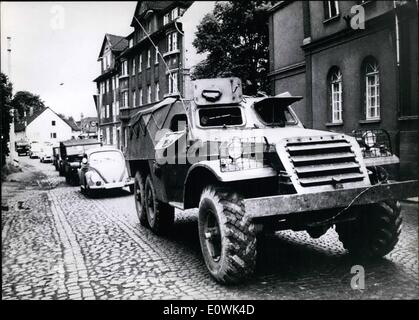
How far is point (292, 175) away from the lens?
4.04m

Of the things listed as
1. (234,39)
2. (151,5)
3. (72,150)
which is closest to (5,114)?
(151,5)

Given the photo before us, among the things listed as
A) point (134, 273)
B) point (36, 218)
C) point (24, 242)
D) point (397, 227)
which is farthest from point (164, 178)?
point (36, 218)

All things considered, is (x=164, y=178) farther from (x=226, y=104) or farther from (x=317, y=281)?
(x=317, y=281)

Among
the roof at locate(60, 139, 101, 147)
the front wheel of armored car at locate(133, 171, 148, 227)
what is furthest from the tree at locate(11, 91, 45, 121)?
the roof at locate(60, 139, 101, 147)

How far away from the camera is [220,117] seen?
221 inches

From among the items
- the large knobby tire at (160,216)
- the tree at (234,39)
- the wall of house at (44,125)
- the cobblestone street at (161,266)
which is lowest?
the cobblestone street at (161,266)

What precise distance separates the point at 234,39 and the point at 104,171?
980 centimetres

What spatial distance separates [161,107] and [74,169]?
11735mm

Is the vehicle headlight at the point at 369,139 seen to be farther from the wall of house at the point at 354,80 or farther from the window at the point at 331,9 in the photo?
the window at the point at 331,9

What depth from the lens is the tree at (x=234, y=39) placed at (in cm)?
493

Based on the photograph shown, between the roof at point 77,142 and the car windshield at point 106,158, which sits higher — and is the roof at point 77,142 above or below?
above

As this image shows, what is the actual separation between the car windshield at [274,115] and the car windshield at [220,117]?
0.96 feet

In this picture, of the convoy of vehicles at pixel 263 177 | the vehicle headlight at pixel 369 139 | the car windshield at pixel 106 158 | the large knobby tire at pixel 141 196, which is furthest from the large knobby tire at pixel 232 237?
the car windshield at pixel 106 158

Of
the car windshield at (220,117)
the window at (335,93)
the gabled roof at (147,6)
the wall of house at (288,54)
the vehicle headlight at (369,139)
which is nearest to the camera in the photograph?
the gabled roof at (147,6)
